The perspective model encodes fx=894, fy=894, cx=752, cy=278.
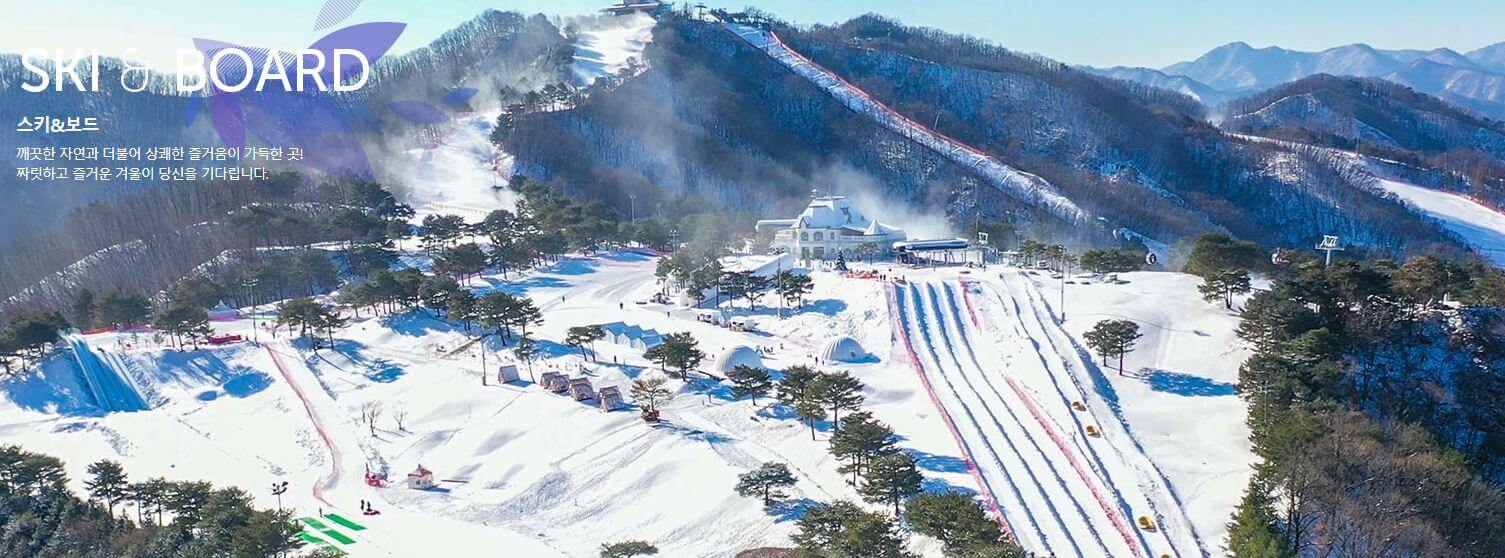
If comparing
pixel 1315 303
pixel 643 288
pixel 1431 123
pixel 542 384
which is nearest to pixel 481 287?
pixel 643 288

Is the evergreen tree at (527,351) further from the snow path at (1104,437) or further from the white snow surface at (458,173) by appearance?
the white snow surface at (458,173)

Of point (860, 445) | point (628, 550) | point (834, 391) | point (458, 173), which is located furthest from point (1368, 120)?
point (628, 550)

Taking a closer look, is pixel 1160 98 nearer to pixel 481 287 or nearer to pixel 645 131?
pixel 645 131

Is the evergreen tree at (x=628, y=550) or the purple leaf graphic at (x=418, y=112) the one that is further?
the purple leaf graphic at (x=418, y=112)

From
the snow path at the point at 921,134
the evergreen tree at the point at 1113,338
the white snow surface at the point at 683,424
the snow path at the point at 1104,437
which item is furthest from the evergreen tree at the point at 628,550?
the snow path at the point at 921,134

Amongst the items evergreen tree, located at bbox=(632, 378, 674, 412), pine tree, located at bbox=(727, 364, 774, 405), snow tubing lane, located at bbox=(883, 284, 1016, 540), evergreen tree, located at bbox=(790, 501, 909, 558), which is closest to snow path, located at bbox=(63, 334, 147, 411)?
evergreen tree, located at bbox=(632, 378, 674, 412)

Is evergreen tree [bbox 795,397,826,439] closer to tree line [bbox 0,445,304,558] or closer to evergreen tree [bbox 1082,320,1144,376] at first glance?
evergreen tree [bbox 1082,320,1144,376]
